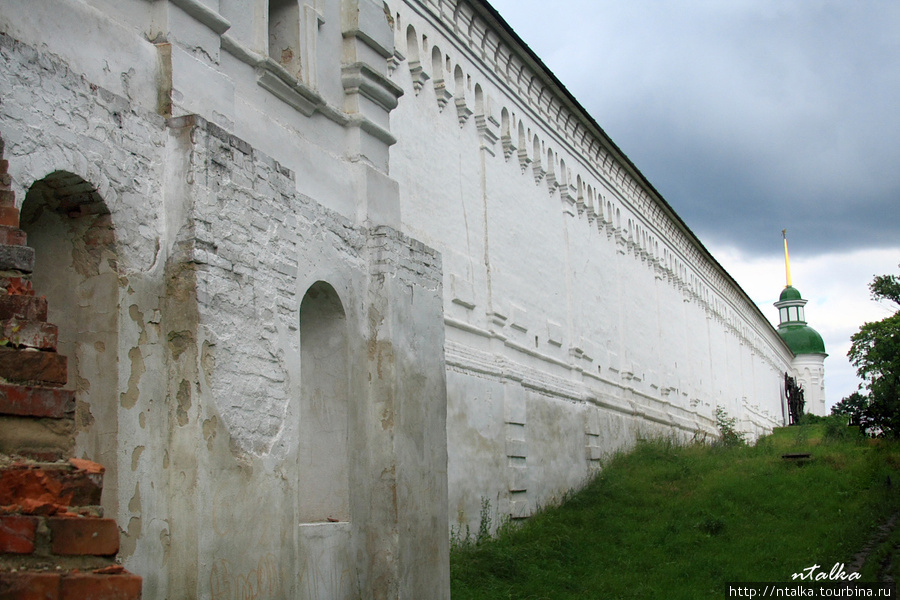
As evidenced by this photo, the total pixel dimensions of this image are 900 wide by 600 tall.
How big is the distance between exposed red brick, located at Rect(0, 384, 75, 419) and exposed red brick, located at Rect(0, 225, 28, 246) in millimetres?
709

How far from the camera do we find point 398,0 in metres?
12.7

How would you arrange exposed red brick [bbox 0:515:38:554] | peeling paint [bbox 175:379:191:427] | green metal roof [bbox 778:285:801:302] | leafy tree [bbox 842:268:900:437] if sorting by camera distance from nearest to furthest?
exposed red brick [bbox 0:515:38:554] < peeling paint [bbox 175:379:191:427] < leafy tree [bbox 842:268:900:437] < green metal roof [bbox 778:285:801:302]

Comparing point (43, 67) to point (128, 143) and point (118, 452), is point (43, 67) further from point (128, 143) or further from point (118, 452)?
point (118, 452)

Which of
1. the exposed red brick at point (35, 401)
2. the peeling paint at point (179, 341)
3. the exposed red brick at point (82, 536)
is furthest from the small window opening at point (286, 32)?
the exposed red brick at point (82, 536)

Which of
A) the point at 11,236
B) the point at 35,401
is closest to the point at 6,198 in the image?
the point at 11,236

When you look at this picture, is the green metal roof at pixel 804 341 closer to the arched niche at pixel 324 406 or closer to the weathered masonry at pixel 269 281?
the weathered masonry at pixel 269 281

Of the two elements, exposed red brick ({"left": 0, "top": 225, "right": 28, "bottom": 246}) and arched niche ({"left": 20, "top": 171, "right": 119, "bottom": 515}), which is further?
arched niche ({"left": 20, "top": 171, "right": 119, "bottom": 515})

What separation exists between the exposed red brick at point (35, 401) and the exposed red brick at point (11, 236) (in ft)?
2.33

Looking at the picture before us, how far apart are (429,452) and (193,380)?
10.9 ft

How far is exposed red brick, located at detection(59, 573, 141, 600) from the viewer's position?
3.75 metres

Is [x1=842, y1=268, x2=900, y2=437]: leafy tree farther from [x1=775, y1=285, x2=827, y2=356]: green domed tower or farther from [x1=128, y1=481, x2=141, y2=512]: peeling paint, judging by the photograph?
[x1=775, y1=285, x2=827, y2=356]: green domed tower

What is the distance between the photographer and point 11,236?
14.6 feet

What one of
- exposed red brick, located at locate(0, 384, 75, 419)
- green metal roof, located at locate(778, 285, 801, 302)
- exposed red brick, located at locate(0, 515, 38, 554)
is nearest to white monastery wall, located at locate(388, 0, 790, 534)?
exposed red brick, located at locate(0, 384, 75, 419)

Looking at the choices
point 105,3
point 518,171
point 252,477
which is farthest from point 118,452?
point 518,171
